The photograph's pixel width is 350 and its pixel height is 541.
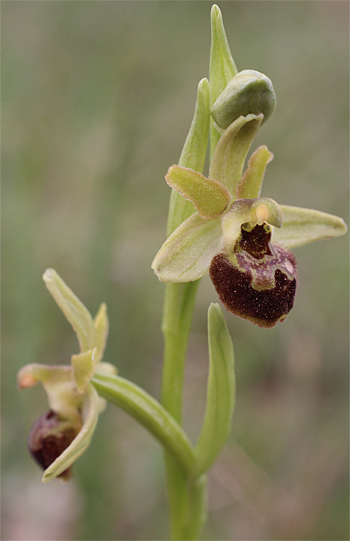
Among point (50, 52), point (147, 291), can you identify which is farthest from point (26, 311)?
point (50, 52)

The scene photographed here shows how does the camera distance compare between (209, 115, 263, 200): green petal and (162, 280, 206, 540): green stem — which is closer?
(209, 115, 263, 200): green petal

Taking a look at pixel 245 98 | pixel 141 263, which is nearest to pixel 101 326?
pixel 245 98

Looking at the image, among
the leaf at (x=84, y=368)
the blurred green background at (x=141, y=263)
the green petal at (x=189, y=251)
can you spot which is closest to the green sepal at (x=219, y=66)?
the green petal at (x=189, y=251)

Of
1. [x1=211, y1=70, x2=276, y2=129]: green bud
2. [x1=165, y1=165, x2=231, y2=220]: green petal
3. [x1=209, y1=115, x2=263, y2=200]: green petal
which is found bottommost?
[x1=165, y1=165, x2=231, y2=220]: green petal

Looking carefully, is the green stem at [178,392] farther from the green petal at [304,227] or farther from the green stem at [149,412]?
the green petal at [304,227]

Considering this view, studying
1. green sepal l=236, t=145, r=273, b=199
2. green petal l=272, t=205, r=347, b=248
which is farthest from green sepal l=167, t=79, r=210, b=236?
green petal l=272, t=205, r=347, b=248

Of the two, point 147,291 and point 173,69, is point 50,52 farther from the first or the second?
point 147,291

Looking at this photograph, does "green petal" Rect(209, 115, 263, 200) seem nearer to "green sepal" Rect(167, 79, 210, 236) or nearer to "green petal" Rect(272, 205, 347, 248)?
"green sepal" Rect(167, 79, 210, 236)
